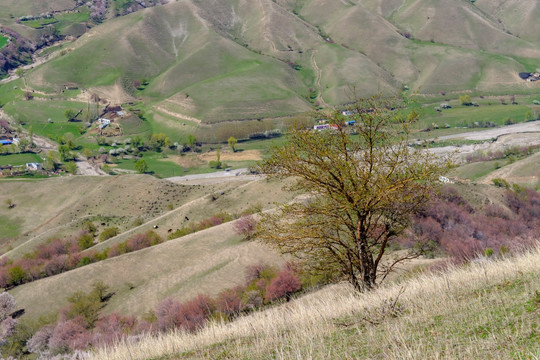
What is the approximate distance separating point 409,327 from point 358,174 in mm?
5847

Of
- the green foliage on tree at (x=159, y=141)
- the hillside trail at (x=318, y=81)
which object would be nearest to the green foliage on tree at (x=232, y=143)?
the green foliage on tree at (x=159, y=141)

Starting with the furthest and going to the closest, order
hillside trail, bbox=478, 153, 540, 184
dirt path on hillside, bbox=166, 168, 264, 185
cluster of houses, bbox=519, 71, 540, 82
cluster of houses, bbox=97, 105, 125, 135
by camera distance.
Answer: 1. cluster of houses, bbox=519, 71, 540, 82
2. cluster of houses, bbox=97, 105, 125, 135
3. dirt path on hillside, bbox=166, 168, 264, 185
4. hillside trail, bbox=478, 153, 540, 184

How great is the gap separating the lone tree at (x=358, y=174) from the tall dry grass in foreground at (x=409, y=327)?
87.6 inches

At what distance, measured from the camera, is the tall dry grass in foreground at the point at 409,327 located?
5.80 metres

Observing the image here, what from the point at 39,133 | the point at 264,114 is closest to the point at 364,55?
the point at 264,114

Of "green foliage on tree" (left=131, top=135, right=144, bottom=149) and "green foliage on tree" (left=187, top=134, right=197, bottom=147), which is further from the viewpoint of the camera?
"green foliage on tree" (left=131, top=135, right=144, bottom=149)

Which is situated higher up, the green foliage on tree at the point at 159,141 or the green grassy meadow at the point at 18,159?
the green foliage on tree at the point at 159,141

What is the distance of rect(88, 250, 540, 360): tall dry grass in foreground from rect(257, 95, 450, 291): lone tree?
2226mm

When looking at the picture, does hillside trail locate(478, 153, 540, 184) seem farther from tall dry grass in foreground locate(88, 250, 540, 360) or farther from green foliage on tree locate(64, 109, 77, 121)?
green foliage on tree locate(64, 109, 77, 121)

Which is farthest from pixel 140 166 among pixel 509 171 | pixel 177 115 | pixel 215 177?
pixel 509 171

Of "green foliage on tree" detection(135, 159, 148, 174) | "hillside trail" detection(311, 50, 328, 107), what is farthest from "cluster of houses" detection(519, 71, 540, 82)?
"green foliage on tree" detection(135, 159, 148, 174)

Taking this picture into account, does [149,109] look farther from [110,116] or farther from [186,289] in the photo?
[186,289]

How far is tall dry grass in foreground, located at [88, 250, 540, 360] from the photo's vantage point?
5.80 meters

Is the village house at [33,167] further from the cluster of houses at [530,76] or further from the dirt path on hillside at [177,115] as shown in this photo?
the cluster of houses at [530,76]
